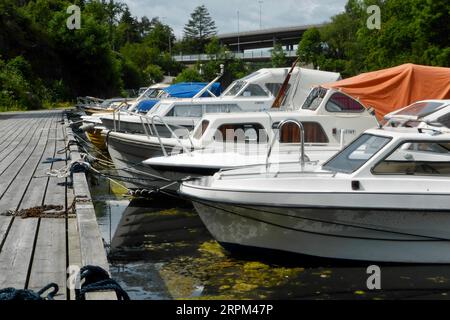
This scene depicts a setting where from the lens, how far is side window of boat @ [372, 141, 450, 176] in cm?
920

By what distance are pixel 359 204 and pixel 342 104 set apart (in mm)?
5804

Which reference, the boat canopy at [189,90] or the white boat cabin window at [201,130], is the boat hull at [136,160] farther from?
the boat canopy at [189,90]

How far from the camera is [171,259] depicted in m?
10.3

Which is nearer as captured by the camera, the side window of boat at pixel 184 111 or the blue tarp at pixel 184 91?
the side window of boat at pixel 184 111

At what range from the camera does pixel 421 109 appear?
44.1 ft

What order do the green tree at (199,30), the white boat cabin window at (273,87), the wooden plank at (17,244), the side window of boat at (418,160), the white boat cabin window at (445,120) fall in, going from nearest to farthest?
1. the wooden plank at (17,244)
2. the side window of boat at (418,160)
3. the white boat cabin window at (445,120)
4. the white boat cabin window at (273,87)
5. the green tree at (199,30)

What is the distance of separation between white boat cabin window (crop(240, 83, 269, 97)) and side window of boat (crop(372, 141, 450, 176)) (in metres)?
10.3

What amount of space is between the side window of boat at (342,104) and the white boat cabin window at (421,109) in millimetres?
1066

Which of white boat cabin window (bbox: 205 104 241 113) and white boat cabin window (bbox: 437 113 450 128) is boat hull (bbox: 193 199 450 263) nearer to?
white boat cabin window (bbox: 437 113 450 128)

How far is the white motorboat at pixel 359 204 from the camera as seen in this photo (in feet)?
29.1

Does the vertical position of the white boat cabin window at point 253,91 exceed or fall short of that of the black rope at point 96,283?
it exceeds it

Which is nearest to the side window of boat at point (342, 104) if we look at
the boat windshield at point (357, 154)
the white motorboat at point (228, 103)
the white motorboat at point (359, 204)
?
the white motorboat at point (228, 103)

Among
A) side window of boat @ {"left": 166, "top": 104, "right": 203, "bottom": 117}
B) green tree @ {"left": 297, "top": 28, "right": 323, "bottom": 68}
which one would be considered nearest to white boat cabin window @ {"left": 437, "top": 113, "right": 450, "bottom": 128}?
side window of boat @ {"left": 166, "top": 104, "right": 203, "bottom": 117}
